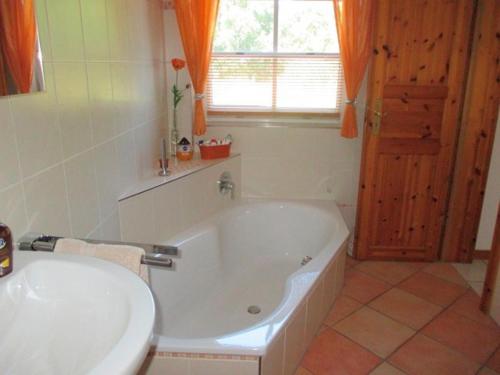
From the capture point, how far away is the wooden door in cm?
257

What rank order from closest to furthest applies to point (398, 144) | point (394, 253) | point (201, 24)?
point (201, 24)
point (398, 144)
point (394, 253)

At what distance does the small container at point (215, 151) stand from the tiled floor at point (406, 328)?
47.8 inches

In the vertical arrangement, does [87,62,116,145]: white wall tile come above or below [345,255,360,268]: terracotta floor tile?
above

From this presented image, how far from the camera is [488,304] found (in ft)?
7.79

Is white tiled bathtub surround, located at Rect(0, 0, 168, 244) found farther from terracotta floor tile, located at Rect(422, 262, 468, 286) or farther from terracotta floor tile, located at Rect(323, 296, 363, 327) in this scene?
terracotta floor tile, located at Rect(422, 262, 468, 286)

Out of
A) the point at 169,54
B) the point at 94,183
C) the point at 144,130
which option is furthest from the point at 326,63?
the point at 94,183

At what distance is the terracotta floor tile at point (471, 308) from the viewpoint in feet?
7.68

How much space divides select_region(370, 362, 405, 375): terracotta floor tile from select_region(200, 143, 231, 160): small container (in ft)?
5.38

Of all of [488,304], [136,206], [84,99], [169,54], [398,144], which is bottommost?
[488,304]

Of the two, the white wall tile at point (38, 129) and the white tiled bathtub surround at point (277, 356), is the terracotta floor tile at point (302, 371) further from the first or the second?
the white wall tile at point (38, 129)

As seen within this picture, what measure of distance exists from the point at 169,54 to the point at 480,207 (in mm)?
2420

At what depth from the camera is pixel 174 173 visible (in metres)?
2.45

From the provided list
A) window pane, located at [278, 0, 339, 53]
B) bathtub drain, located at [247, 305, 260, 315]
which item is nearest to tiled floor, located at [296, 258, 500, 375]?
bathtub drain, located at [247, 305, 260, 315]

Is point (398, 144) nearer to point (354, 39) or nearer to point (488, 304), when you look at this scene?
point (354, 39)
